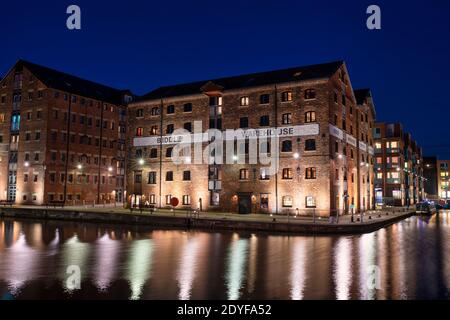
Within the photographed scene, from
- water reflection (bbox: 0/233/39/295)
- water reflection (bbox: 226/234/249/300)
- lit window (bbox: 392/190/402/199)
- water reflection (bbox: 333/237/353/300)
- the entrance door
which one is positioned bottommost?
water reflection (bbox: 333/237/353/300)

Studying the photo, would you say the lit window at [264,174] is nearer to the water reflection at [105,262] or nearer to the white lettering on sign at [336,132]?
the white lettering on sign at [336,132]

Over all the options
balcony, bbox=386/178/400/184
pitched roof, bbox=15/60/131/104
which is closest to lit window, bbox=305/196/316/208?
pitched roof, bbox=15/60/131/104

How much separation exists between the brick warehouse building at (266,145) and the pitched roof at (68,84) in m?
14.3

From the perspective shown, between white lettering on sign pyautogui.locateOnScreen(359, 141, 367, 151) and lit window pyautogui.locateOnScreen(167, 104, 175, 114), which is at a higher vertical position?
lit window pyautogui.locateOnScreen(167, 104, 175, 114)

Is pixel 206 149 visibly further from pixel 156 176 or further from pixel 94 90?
pixel 94 90

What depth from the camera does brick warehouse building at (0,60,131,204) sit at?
55531mm

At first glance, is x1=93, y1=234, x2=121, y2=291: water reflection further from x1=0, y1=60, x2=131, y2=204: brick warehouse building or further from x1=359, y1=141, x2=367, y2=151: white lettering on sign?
x1=359, y1=141, x2=367, y2=151: white lettering on sign

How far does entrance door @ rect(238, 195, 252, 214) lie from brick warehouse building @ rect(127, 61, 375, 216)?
0.11 metres

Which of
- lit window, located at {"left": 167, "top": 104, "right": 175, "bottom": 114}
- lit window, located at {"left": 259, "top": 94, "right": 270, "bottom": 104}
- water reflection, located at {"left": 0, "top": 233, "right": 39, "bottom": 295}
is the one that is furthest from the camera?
lit window, located at {"left": 167, "top": 104, "right": 175, "bottom": 114}

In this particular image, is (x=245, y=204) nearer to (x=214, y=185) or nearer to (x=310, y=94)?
(x=214, y=185)

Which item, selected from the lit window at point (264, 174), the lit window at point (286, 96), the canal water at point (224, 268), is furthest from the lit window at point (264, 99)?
the canal water at point (224, 268)

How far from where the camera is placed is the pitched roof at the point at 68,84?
57438 mm

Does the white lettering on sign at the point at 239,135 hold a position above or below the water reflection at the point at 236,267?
above
